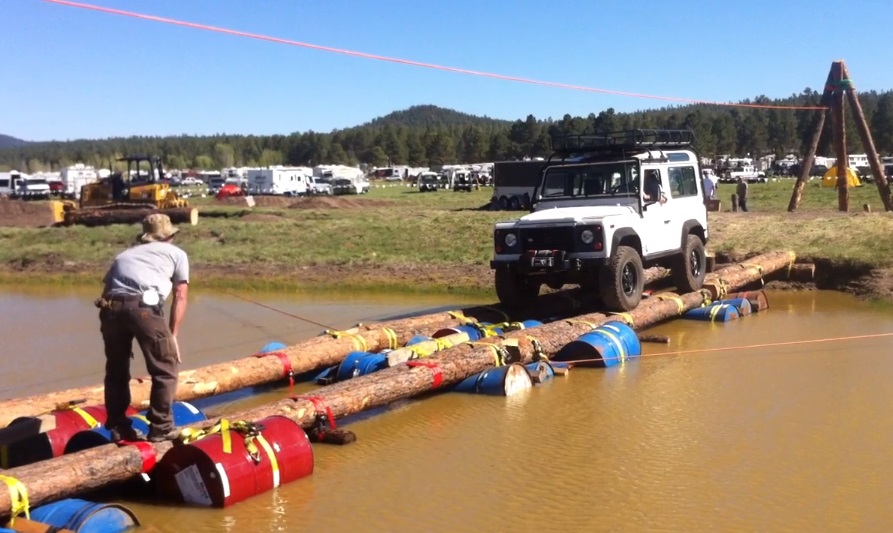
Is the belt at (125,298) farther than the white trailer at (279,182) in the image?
No

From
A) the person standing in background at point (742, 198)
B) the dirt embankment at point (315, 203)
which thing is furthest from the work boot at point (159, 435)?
the dirt embankment at point (315, 203)

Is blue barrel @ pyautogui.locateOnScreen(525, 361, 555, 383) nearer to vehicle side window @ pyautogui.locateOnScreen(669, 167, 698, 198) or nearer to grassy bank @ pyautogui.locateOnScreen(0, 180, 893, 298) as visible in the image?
vehicle side window @ pyautogui.locateOnScreen(669, 167, 698, 198)

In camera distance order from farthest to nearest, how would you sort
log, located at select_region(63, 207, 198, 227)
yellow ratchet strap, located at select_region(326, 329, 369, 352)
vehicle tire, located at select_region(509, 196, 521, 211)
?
vehicle tire, located at select_region(509, 196, 521, 211), log, located at select_region(63, 207, 198, 227), yellow ratchet strap, located at select_region(326, 329, 369, 352)

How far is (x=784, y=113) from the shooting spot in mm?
124312

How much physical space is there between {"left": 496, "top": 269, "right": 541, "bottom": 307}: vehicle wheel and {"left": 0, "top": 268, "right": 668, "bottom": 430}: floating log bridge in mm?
170

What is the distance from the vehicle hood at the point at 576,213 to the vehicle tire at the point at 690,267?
1.91 meters

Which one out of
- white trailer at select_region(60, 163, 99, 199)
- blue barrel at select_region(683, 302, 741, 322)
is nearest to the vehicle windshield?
blue barrel at select_region(683, 302, 741, 322)

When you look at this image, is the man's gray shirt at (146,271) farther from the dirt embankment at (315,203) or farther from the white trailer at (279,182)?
the white trailer at (279,182)

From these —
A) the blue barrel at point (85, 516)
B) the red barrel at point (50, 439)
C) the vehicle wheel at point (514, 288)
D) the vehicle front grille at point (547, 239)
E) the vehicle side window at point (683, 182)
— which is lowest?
the blue barrel at point (85, 516)

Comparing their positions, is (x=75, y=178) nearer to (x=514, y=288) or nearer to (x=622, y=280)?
(x=514, y=288)

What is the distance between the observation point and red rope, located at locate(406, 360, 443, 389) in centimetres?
944

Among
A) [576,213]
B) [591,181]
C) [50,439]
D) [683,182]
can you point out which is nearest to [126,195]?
[591,181]

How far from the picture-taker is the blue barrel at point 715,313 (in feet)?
46.7

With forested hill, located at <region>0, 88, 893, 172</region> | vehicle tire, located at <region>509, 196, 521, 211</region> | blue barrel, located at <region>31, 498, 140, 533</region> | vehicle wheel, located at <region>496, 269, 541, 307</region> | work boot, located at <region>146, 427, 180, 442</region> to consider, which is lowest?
blue barrel, located at <region>31, 498, 140, 533</region>
